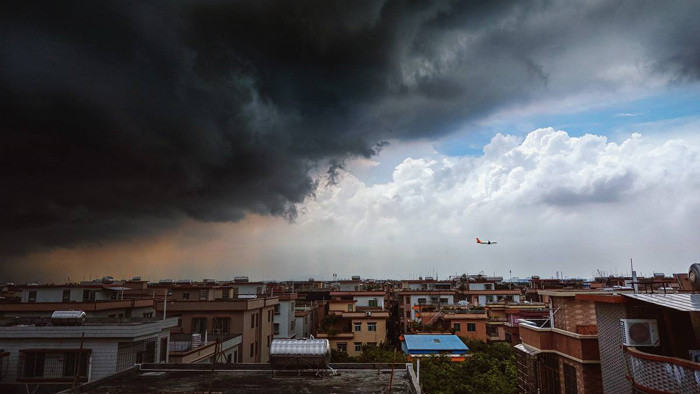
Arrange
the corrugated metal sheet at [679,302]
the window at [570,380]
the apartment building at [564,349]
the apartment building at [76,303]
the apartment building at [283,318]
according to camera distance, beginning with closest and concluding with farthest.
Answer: the corrugated metal sheet at [679,302] < the apartment building at [564,349] < the window at [570,380] < the apartment building at [76,303] < the apartment building at [283,318]

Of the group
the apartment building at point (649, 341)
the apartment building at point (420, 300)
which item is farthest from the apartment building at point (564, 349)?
the apartment building at point (420, 300)

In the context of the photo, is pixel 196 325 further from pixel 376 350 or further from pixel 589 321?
pixel 589 321

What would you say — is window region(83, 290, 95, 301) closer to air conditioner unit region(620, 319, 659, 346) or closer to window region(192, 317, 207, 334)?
window region(192, 317, 207, 334)


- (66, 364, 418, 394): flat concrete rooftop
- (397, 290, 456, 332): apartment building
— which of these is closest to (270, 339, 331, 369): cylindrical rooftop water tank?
(66, 364, 418, 394): flat concrete rooftop

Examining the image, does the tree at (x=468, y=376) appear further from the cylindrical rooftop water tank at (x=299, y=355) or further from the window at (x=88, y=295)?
the window at (x=88, y=295)

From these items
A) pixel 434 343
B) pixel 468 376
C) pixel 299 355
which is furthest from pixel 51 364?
pixel 434 343
